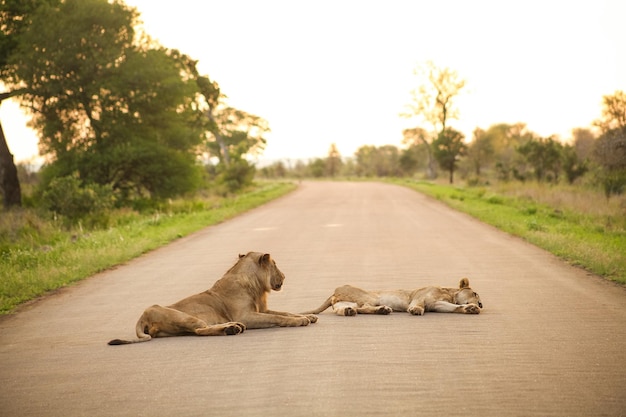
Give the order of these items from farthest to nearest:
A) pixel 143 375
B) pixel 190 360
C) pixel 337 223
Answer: pixel 337 223, pixel 190 360, pixel 143 375

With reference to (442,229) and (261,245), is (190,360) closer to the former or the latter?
(261,245)

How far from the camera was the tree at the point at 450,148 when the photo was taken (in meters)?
68.4

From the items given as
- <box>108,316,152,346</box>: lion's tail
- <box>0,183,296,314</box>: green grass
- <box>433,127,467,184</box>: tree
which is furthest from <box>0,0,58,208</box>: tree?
<box>433,127,467,184</box>: tree

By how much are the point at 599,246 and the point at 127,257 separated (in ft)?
34.4

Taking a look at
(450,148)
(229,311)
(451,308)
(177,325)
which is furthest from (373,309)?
(450,148)

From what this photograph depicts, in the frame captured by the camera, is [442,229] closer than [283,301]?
No

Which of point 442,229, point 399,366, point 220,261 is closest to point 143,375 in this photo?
point 399,366

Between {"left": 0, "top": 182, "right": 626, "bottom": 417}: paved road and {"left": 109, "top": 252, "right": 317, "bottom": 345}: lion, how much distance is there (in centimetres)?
15

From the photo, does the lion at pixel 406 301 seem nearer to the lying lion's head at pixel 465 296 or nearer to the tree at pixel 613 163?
the lying lion's head at pixel 465 296

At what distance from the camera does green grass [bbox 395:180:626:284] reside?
526 inches

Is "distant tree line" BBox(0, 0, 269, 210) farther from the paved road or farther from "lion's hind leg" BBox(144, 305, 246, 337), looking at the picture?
"lion's hind leg" BBox(144, 305, 246, 337)

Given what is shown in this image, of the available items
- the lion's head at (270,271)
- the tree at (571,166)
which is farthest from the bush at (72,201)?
the tree at (571,166)

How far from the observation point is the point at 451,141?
68688 mm

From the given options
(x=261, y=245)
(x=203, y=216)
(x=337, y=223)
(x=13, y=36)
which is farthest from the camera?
(x=13, y=36)
